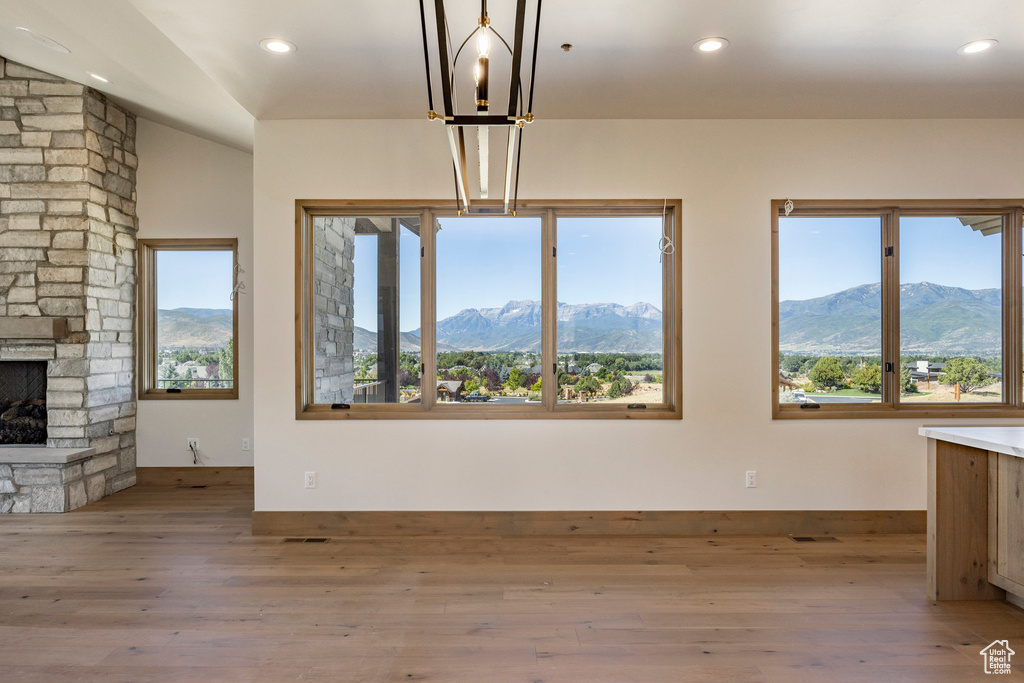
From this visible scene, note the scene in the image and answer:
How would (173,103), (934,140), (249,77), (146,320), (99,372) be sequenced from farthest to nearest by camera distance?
1. (146,320)
2. (99,372)
3. (173,103)
4. (934,140)
5. (249,77)

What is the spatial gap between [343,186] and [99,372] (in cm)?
273

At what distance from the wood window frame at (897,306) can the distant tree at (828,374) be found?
0.14m

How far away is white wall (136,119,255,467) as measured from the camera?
513cm

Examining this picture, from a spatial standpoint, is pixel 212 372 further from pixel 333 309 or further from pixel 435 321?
pixel 435 321

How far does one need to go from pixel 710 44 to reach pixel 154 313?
5088 millimetres

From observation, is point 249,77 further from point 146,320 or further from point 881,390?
point 881,390

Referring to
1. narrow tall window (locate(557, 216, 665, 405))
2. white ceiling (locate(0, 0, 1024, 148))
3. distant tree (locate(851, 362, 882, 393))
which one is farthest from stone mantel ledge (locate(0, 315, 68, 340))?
distant tree (locate(851, 362, 882, 393))

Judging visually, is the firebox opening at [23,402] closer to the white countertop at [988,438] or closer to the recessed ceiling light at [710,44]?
the recessed ceiling light at [710,44]

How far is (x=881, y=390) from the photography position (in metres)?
3.91

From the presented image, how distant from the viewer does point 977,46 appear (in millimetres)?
2787

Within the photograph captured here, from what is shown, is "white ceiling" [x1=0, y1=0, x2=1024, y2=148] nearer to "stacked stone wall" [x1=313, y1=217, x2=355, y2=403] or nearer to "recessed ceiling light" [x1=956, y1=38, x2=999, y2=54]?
"recessed ceiling light" [x1=956, y1=38, x2=999, y2=54]

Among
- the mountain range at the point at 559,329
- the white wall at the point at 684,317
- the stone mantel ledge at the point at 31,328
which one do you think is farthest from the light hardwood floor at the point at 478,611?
the stone mantel ledge at the point at 31,328

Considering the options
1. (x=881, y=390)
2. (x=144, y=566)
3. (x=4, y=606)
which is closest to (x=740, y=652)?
(x=881, y=390)

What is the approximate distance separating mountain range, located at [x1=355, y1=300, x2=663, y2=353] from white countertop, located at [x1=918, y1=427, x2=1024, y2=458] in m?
1.66
